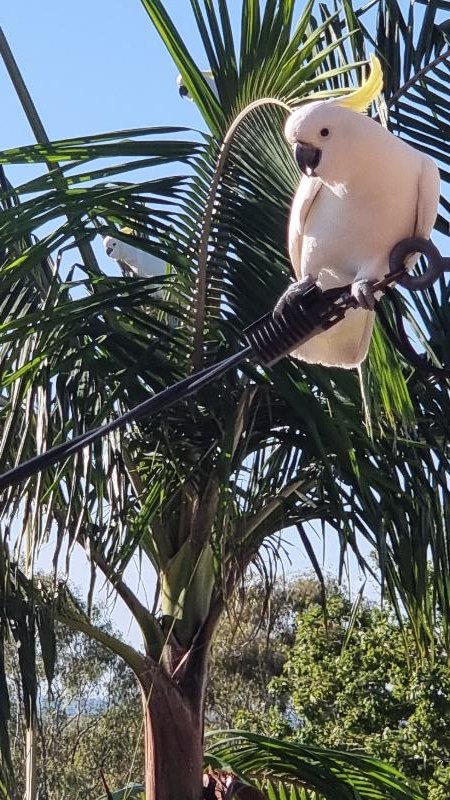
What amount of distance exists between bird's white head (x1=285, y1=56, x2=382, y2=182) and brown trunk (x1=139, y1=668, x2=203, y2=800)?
66.6 inches

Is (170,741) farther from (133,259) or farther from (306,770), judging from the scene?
(133,259)

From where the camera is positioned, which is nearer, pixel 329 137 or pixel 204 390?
pixel 329 137

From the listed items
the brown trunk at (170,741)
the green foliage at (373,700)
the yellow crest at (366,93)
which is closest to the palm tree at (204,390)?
the brown trunk at (170,741)

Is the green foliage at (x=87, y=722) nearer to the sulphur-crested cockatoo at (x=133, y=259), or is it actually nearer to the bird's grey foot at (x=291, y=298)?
the sulphur-crested cockatoo at (x=133, y=259)

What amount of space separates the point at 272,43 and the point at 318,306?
3.51ft

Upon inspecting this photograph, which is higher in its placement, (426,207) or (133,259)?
(133,259)

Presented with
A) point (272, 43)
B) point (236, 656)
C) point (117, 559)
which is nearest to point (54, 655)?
point (117, 559)

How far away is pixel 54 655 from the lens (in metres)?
2.94

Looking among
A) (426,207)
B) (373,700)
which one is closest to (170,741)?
(426,207)

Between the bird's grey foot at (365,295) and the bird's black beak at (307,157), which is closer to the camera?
the bird's grey foot at (365,295)

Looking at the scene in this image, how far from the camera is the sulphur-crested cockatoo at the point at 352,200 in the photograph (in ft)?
4.76

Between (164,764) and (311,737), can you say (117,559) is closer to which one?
(164,764)

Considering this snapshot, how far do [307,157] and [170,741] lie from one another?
5.86 feet

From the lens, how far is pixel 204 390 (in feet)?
8.46
